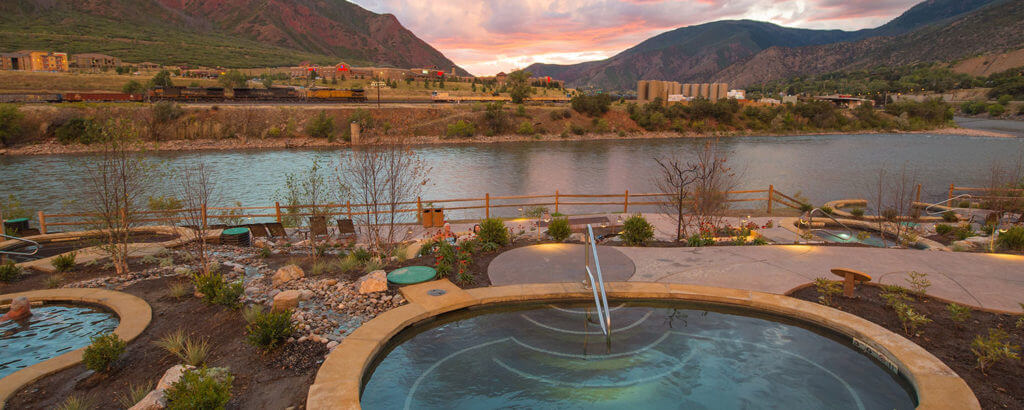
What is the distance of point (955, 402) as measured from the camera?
5117 mm

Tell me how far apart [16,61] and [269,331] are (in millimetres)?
113146

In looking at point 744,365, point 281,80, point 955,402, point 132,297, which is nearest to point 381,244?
point 132,297

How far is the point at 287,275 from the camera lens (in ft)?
30.7

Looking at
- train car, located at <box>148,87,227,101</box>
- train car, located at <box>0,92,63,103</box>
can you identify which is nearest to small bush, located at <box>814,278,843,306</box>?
train car, located at <box>148,87,227,101</box>

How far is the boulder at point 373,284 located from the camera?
8578 millimetres

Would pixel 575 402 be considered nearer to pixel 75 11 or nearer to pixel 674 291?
pixel 674 291

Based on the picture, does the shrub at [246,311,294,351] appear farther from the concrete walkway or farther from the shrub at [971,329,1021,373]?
the shrub at [971,329,1021,373]

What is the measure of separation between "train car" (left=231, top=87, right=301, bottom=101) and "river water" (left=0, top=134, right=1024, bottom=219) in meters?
19.7

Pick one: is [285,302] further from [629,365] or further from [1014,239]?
[1014,239]

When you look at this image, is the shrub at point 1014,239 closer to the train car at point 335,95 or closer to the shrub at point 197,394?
the shrub at point 197,394

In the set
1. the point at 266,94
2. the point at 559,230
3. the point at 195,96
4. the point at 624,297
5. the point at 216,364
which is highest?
the point at 266,94

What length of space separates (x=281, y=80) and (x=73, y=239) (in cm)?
9144

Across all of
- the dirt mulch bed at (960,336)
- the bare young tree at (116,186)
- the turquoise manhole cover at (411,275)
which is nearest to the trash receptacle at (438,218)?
the turquoise manhole cover at (411,275)

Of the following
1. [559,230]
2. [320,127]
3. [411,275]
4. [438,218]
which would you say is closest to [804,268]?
[559,230]
